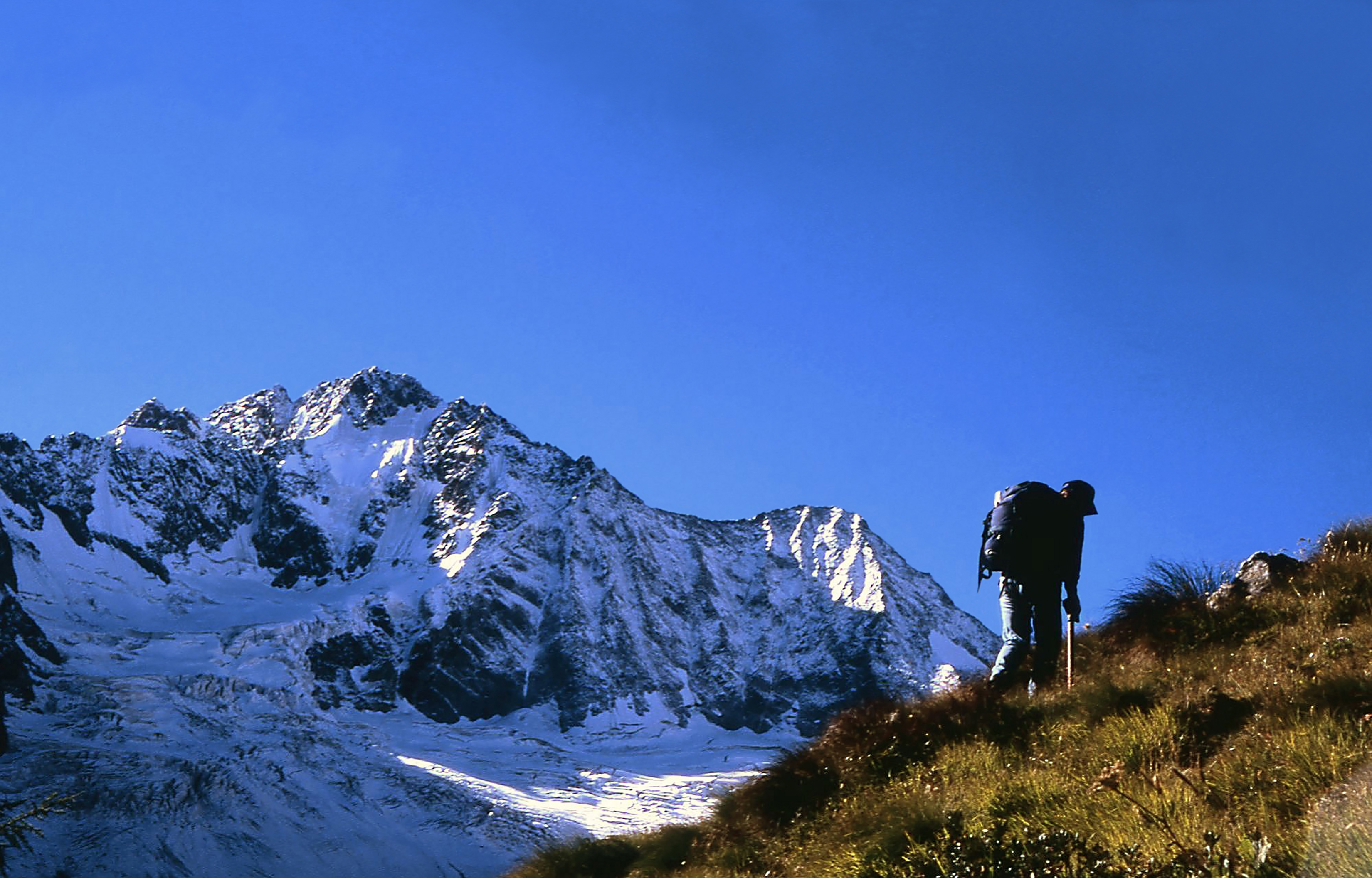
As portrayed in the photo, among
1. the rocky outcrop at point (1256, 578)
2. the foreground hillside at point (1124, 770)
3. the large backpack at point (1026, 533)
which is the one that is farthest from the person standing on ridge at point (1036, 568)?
the rocky outcrop at point (1256, 578)

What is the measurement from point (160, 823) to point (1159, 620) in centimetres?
17745

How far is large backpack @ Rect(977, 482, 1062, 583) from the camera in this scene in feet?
39.7

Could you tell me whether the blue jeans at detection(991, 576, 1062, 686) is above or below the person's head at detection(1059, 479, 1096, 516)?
below

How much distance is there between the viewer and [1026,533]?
12148mm

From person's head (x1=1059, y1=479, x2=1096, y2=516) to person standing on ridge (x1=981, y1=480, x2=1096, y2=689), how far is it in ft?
Answer: 0.07

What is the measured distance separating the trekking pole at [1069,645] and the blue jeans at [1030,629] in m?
0.20

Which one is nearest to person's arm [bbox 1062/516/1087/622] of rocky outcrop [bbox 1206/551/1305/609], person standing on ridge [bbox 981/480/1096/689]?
person standing on ridge [bbox 981/480/1096/689]

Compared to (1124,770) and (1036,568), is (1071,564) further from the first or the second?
(1124,770)

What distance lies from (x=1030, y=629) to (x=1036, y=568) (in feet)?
2.21

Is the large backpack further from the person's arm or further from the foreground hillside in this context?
the foreground hillside

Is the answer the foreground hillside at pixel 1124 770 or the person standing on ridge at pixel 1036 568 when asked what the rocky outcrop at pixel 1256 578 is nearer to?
the foreground hillside at pixel 1124 770

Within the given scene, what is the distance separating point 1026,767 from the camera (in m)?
9.14

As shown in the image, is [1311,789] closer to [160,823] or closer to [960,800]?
[960,800]

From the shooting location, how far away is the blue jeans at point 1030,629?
1197 centimetres
